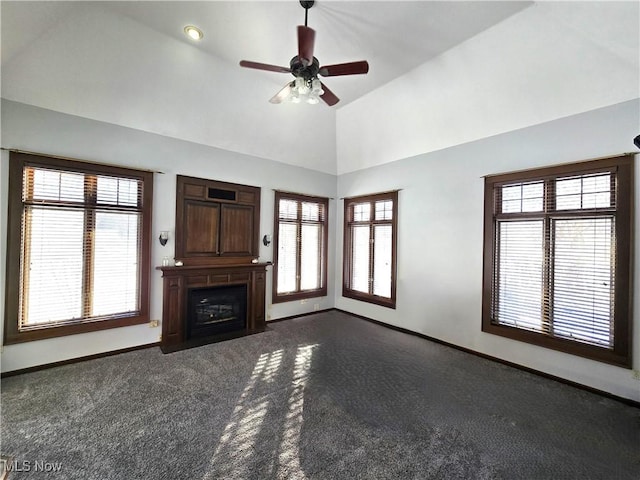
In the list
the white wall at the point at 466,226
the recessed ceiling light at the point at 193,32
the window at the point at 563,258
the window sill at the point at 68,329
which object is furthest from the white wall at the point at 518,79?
the window sill at the point at 68,329

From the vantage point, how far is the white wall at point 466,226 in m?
3.06

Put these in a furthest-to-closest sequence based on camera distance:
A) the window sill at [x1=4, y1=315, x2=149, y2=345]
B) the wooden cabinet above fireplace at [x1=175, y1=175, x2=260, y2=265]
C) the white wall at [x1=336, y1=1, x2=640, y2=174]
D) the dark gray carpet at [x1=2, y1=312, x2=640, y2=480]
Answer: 1. the wooden cabinet above fireplace at [x1=175, y1=175, x2=260, y2=265]
2. the window sill at [x1=4, y1=315, x2=149, y2=345]
3. the white wall at [x1=336, y1=1, x2=640, y2=174]
4. the dark gray carpet at [x1=2, y1=312, x2=640, y2=480]

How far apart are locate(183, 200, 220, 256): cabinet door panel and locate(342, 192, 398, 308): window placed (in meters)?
2.90

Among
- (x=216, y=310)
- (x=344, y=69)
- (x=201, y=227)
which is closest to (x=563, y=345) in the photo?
(x=344, y=69)

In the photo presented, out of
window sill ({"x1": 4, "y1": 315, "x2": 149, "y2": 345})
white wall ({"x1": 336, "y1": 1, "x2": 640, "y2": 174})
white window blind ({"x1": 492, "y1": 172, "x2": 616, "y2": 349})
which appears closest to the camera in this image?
white wall ({"x1": 336, "y1": 1, "x2": 640, "y2": 174})

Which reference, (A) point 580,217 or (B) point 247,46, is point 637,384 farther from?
(B) point 247,46

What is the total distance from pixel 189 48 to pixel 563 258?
5.39 meters

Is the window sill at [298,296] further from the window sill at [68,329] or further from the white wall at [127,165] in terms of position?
the window sill at [68,329]

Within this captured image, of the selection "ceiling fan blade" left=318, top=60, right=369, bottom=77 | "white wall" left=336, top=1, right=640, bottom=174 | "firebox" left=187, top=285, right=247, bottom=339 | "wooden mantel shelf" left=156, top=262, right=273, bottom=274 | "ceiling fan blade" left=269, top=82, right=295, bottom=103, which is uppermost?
"white wall" left=336, top=1, right=640, bottom=174

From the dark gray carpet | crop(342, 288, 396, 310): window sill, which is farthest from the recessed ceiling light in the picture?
crop(342, 288, 396, 310): window sill

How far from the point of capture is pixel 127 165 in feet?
13.0

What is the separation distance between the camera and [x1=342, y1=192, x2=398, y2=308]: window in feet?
17.7

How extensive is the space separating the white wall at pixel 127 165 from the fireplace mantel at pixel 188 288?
0.15 meters

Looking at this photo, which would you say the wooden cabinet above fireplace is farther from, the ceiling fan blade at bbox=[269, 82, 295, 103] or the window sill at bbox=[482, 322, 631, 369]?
the window sill at bbox=[482, 322, 631, 369]
